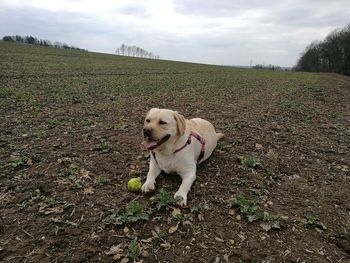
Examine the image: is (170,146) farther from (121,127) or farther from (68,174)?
(121,127)

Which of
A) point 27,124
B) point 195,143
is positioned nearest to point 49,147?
point 27,124

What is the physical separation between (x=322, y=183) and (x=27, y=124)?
24.0ft

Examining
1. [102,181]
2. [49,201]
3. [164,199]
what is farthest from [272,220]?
[49,201]

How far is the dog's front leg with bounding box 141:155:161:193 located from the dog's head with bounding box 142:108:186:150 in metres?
0.55

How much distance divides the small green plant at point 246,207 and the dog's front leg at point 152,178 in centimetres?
126

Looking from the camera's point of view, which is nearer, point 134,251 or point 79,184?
point 134,251

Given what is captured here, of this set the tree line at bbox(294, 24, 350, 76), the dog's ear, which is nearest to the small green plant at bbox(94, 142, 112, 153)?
the dog's ear

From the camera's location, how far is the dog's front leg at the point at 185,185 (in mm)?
4741

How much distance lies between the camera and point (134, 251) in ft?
12.2

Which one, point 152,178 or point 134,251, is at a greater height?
point 152,178

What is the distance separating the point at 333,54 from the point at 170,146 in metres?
89.2

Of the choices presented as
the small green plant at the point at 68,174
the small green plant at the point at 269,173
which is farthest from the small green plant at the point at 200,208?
the small green plant at the point at 68,174

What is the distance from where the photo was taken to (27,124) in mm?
8562

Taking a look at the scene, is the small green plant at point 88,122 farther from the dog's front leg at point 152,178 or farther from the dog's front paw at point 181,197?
the dog's front paw at point 181,197
